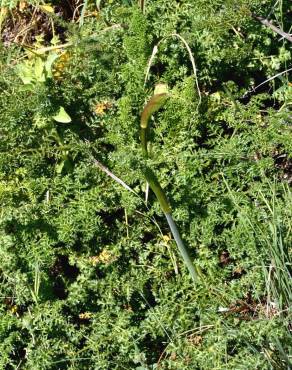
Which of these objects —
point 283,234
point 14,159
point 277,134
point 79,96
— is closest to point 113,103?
point 79,96

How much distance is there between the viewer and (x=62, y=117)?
139 inches

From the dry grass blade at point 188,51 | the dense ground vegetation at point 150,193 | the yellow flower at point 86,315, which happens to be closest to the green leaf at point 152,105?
the dense ground vegetation at point 150,193

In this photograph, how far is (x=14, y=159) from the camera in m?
3.49

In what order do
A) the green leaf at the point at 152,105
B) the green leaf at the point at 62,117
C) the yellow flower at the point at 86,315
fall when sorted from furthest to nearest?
the green leaf at the point at 62,117, the yellow flower at the point at 86,315, the green leaf at the point at 152,105

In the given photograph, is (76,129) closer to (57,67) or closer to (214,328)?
(57,67)

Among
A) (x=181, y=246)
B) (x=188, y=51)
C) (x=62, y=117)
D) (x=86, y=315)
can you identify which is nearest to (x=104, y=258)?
(x=86, y=315)

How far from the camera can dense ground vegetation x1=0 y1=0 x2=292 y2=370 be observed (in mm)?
3084

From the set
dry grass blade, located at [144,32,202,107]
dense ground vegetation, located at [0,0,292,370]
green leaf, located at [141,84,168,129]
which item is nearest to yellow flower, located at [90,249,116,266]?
dense ground vegetation, located at [0,0,292,370]

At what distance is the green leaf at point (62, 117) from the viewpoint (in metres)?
3.50

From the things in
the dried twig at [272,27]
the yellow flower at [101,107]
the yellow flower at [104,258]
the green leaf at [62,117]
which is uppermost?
the dried twig at [272,27]

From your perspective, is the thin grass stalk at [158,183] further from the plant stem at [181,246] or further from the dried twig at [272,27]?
the dried twig at [272,27]

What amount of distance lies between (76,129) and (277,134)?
0.93 meters

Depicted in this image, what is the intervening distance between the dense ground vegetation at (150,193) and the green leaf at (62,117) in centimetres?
1

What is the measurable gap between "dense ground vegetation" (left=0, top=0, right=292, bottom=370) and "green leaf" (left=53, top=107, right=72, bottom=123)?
0.01 metres
